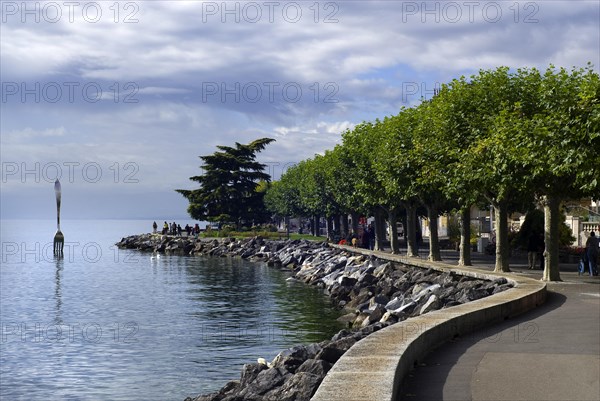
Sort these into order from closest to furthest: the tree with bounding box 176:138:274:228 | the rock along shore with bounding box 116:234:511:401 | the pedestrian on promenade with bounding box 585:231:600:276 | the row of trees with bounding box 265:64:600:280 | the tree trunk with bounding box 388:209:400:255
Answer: the rock along shore with bounding box 116:234:511:401 < the row of trees with bounding box 265:64:600:280 < the pedestrian on promenade with bounding box 585:231:600:276 < the tree trunk with bounding box 388:209:400:255 < the tree with bounding box 176:138:274:228

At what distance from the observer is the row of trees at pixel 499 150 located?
24188 mm

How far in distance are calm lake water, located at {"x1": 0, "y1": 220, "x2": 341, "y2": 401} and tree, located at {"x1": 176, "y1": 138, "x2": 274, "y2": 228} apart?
168ft

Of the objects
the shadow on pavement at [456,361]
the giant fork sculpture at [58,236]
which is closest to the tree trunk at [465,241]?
the shadow on pavement at [456,361]

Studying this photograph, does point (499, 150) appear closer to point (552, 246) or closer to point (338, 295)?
point (552, 246)

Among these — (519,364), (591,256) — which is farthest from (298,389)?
(591,256)

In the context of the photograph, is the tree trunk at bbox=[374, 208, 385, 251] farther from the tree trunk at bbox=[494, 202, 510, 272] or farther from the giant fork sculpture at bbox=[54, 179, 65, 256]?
the giant fork sculpture at bbox=[54, 179, 65, 256]

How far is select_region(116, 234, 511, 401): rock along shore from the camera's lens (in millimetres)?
14883

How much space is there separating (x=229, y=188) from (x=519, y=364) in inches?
3976

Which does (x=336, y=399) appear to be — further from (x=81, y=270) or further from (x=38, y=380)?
(x=81, y=270)

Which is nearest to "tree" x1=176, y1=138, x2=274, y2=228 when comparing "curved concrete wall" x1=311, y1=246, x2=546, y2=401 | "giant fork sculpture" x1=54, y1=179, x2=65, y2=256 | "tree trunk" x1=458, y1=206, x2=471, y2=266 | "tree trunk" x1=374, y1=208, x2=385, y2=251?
"giant fork sculpture" x1=54, y1=179, x2=65, y2=256

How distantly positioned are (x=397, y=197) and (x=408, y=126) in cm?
601

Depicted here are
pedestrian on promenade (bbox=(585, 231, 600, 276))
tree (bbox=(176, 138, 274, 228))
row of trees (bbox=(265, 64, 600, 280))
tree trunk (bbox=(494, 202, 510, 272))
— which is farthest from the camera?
tree (bbox=(176, 138, 274, 228))

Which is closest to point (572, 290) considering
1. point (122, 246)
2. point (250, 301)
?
point (250, 301)

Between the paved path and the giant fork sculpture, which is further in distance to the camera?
the giant fork sculpture
